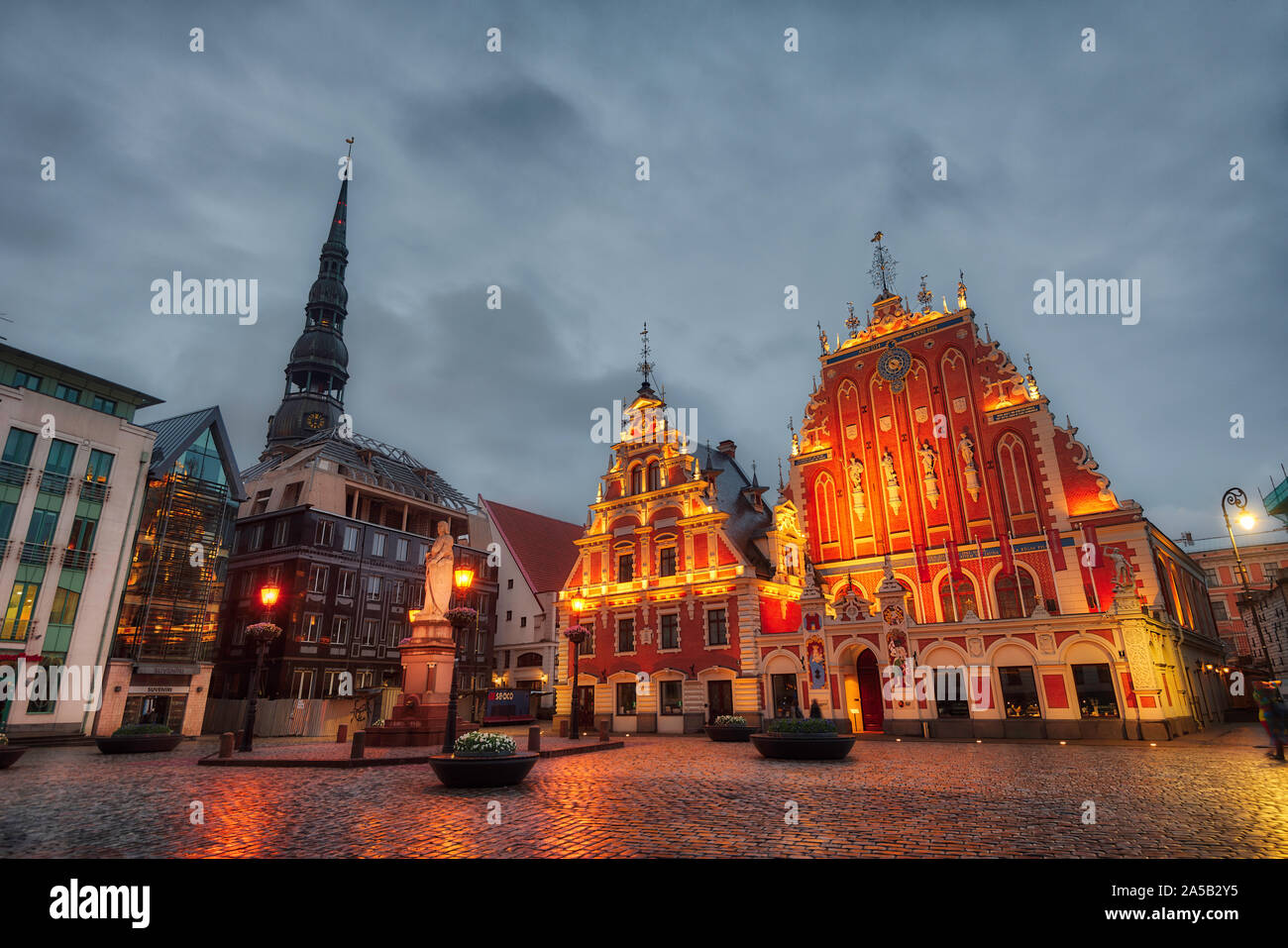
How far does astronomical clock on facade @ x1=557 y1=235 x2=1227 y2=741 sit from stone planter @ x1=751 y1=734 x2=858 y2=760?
1058 centimetres

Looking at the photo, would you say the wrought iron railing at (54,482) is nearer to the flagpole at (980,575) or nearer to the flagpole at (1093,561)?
the flagpole at (980,575)

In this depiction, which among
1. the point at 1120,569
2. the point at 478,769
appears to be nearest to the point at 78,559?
the point at 478,769

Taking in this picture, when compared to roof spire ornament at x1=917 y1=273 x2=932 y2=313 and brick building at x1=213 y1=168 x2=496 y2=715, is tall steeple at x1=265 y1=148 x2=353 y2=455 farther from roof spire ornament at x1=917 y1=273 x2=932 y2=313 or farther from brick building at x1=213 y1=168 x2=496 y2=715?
roof spire ornament at x1=917 y1=273 x2=932 y2=313

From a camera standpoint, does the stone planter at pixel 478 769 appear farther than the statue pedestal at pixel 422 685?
No

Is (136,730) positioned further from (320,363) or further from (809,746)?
(320,363)

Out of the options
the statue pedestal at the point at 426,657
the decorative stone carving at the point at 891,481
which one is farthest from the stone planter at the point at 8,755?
the decorative stone carving at the point at 891,481

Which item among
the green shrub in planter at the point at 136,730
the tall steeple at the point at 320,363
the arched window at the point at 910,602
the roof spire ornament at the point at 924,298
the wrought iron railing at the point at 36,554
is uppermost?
the tall steeple at the point at 320,363

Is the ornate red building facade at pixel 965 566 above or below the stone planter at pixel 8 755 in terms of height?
above

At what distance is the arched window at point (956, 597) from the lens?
1168 inches

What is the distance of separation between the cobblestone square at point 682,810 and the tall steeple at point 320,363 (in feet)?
169

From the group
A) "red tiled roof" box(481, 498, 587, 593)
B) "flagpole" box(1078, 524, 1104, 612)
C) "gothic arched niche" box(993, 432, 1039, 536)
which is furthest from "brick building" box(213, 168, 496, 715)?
"flagpole" box(1078, 524, 1104, 612)

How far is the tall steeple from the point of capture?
64.2 metres
